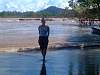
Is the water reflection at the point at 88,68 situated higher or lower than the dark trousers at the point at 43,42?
lower

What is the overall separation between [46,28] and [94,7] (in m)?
30.3

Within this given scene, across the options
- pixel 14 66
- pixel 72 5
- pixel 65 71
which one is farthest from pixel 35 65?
pixel 72 5

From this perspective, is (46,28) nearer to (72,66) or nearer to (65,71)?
(72,66)

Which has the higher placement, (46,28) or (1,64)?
(46,28)

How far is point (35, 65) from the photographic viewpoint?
Answer: 53.5ft

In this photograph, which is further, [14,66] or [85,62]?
[85,62]

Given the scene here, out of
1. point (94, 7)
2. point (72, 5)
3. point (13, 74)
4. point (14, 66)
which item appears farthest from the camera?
point (72, 5)

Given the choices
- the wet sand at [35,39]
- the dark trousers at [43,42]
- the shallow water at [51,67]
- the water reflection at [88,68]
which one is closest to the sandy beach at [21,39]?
the wet sand at [35,39]

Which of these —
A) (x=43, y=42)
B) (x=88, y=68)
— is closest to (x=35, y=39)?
(x=43, y=42)

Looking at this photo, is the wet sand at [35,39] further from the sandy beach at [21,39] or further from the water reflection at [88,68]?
the water reflection at [88,68]

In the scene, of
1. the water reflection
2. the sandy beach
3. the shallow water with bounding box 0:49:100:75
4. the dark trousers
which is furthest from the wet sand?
the water reflection

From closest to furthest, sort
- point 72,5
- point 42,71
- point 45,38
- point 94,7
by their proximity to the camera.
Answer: point 42,71 < point 45,38 < point 94,7 < point 72,5

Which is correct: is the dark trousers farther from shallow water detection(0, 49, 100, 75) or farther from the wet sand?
the wet sand

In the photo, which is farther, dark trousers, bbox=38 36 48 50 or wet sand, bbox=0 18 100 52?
wet sand, bbox=0 18 100 52
